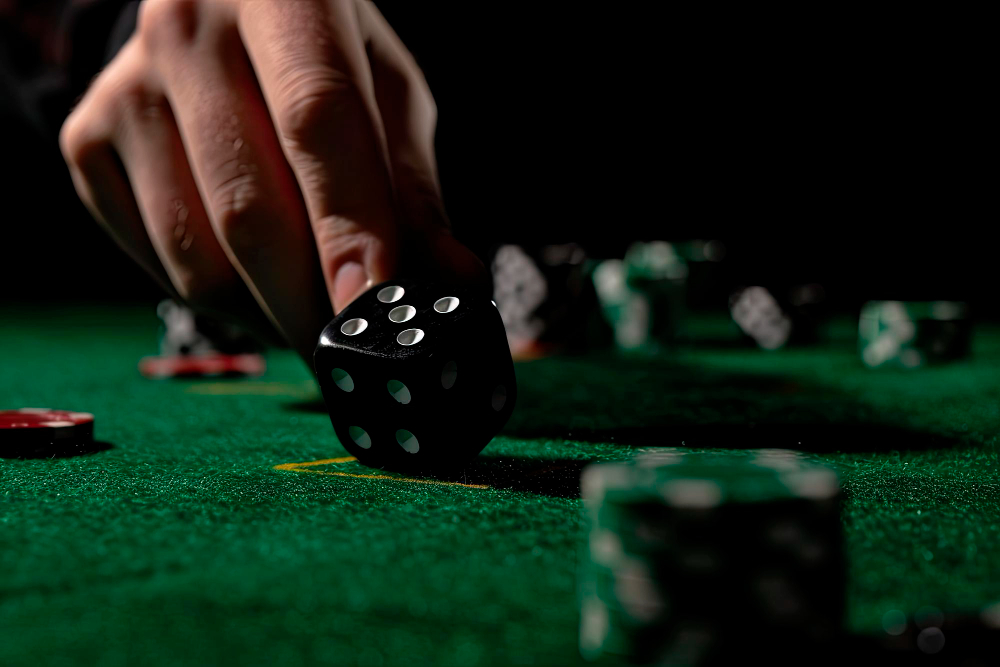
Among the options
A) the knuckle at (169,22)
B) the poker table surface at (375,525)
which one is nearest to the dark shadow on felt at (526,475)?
the poker table surface at (375,525)

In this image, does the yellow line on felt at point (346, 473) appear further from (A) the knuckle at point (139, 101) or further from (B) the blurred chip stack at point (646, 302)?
(B) the blurred chip stack at point (646, 302)

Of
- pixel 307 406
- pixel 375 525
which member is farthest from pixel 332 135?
pixel 375 525

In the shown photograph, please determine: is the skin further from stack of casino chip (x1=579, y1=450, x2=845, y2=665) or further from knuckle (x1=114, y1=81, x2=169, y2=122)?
stack of casino chip (x1=579, y1=450, x2=845, y2=665)

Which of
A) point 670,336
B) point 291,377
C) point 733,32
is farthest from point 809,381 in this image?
point 733,32

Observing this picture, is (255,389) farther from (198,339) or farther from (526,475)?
(526,475)

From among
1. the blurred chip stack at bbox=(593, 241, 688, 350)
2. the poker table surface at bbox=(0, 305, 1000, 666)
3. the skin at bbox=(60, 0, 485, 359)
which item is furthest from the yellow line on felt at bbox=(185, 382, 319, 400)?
the blurred chip stack at bbox=(593, 241, 688, 350)
